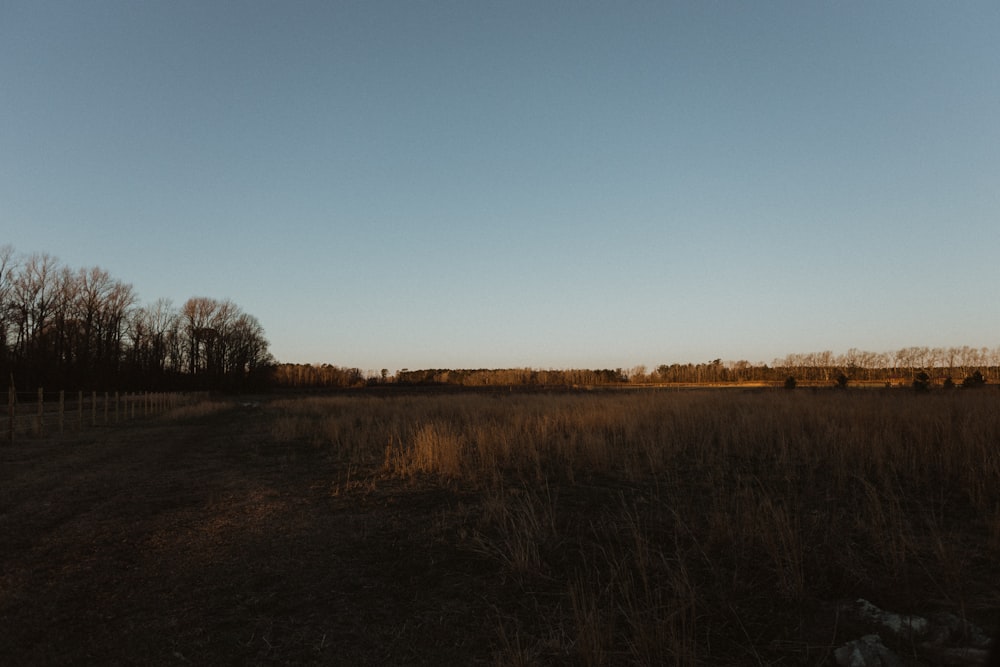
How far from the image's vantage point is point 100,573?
4.74 metres

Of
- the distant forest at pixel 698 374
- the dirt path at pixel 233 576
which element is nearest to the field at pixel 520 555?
the dirt path at pixel 233 576

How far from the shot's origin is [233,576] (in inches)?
183

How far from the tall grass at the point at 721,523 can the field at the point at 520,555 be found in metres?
0.03

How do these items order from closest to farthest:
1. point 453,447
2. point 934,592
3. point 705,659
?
point 705,659 → point 934,592 → point 453,447

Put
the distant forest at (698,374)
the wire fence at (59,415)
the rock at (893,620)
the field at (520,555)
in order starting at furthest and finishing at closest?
the distant forest at (698,374)
the wire fence at (59,415)
the field at (520,555)
the rock at (893,620)

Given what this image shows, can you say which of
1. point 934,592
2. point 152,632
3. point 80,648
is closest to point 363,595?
point 152,632

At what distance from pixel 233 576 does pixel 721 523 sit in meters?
4.50

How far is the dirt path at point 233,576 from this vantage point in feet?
11.2

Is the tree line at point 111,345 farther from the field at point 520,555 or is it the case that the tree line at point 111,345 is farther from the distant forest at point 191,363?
the field at point 520,555

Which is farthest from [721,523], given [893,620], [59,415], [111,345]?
[111,345]

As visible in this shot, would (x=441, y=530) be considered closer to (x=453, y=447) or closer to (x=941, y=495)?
(x=453, y=447)

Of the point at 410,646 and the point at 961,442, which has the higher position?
the point at 961,442

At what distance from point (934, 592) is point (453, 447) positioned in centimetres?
688

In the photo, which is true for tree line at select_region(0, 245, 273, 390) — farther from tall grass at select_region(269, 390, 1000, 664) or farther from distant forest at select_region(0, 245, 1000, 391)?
tall grass at select_region(269, 390, 1000, 664)
